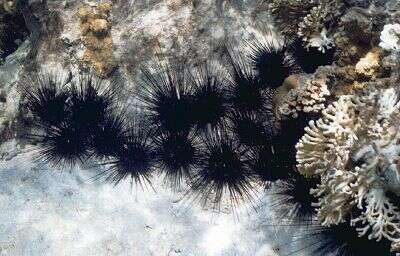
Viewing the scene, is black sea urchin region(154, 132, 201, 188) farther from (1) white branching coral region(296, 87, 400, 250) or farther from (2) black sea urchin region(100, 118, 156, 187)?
(1) white branching coral region(296, 87, 400, 250)

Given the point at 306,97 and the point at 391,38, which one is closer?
the point at 391,38

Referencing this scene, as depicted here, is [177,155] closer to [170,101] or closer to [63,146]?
[170,101]

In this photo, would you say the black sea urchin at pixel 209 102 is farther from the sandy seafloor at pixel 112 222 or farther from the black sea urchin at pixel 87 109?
the black sea urchin at pixel 87 109

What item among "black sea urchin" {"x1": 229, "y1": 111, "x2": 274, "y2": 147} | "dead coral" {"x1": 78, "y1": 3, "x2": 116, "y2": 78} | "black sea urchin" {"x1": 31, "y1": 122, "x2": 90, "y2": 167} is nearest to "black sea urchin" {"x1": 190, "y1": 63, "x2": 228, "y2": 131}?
"black sea urchin" {"x1": 229, "y1": 111, "x2": 274, "y2": 147}

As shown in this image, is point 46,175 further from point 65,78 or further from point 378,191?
point 378,191

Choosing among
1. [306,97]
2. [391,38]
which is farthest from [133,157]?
[391,38]

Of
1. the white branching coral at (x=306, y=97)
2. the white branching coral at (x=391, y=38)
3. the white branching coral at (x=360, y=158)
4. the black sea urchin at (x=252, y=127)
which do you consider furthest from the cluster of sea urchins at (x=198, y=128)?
the white branching coral at (x=391, y=38)

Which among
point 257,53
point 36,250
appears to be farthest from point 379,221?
point 36,250
